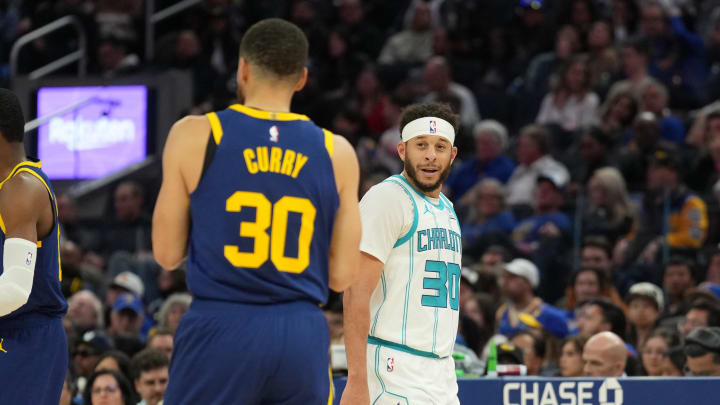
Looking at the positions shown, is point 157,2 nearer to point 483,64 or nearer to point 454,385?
point 483,64

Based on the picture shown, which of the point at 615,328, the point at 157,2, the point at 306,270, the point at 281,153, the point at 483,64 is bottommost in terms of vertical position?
the point at 615,328

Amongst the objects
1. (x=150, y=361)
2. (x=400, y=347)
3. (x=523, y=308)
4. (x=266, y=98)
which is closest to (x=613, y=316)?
(x=523, y=308)

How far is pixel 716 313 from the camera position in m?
9.29

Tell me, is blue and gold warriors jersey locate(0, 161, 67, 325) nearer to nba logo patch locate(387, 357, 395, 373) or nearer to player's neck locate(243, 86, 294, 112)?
player's neck locate(243, 86, 294, 112)

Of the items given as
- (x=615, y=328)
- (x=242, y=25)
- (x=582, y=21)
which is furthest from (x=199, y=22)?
(x=615, y=328)

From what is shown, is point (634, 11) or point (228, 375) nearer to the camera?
point (228, 375)

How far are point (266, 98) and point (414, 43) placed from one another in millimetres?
13401

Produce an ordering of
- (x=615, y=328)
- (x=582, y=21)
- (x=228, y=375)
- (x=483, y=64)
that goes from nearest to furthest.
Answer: (x=228, y=375) < (x=615, y=328) < (x=582, y=21) < (x=483, y=64)

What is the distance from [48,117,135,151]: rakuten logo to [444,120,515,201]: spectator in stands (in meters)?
4.60

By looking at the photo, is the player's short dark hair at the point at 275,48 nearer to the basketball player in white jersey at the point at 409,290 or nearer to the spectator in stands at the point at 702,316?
the basketball player in white jersey at the point at 409,290

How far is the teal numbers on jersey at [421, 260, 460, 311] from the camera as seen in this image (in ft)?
19.1

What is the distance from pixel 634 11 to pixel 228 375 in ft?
44.6

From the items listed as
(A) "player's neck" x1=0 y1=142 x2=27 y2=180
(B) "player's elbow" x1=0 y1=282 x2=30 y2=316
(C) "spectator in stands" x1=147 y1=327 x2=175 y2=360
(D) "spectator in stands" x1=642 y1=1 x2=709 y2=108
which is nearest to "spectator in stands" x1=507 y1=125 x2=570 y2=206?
(D) "spectator in stands" x1=642 y1=1 x2=709 y2=108

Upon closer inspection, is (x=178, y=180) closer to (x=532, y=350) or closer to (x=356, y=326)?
(x=356, y=326)
